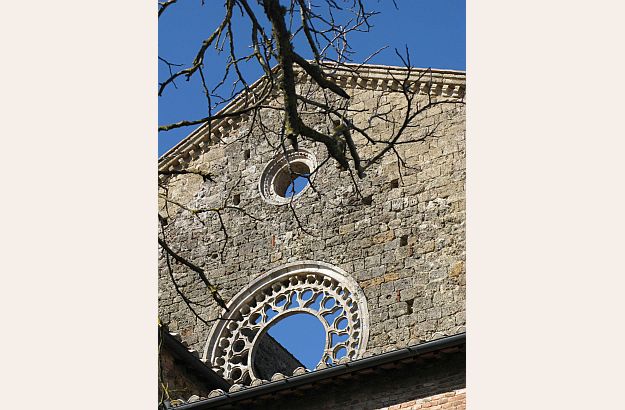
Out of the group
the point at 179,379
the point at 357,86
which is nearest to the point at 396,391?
the point at 179,379

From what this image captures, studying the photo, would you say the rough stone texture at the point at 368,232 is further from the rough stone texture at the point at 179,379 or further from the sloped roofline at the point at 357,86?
the rough stone texture at the point at 179,379

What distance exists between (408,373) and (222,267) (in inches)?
193

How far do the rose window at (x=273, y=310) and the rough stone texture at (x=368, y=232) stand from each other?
13 cm

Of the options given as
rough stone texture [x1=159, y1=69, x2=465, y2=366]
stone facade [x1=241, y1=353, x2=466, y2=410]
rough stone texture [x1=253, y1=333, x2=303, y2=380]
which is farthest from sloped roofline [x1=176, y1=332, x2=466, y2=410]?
rough stone texture [x1=253, y1=333, x2=303, y2=380]

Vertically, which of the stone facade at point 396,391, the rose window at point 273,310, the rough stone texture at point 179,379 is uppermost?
the rose window at point 273,310

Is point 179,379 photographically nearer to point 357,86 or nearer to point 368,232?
point 368,232

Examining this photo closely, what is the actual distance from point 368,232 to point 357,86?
79.9 inches

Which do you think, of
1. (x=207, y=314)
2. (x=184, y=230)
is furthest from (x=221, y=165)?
(x=207, y=314)

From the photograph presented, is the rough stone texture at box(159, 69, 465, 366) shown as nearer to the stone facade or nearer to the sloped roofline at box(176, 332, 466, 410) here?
the stone facade

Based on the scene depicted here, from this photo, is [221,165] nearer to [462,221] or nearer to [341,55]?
[462,221]

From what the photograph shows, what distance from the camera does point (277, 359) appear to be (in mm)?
13773

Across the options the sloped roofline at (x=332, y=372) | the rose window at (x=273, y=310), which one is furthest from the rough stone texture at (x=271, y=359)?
the sloped roofline at (x=332, y=372)

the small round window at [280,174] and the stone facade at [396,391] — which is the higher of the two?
the small round window at [280,174]

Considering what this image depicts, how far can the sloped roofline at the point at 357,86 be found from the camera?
12297 millimetres
